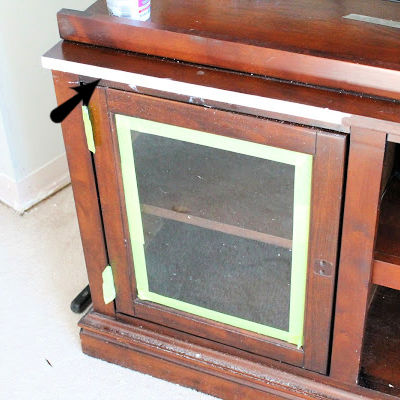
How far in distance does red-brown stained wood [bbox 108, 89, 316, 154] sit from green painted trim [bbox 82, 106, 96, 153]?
0.16ft

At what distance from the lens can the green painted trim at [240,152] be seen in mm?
1139

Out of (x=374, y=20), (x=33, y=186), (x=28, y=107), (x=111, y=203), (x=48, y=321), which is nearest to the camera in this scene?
(x=374, y=20)

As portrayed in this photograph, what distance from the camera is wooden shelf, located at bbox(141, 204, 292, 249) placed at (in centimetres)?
123

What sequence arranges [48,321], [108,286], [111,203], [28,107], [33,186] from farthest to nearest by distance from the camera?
[33,186] < [28,107] < [48,321] < [108,286] < [111,203]

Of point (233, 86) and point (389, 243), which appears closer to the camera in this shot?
point (233, 86)

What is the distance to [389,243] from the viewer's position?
47.5 inches

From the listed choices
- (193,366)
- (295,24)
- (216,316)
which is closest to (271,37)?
(295,24)

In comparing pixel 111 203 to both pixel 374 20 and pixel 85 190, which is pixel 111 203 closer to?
pixel 85 190

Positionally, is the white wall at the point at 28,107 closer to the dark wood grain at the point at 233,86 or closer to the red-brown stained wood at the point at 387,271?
the dark wood grain at the point at 233,86

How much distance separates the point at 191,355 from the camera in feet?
4.65

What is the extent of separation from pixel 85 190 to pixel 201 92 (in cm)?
32

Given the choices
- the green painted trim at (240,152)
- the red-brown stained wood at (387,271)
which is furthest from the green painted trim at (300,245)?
the red-brown stained wood at (387,271)

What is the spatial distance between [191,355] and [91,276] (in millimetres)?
233

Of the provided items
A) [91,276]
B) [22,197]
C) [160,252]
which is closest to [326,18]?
[160,252]
